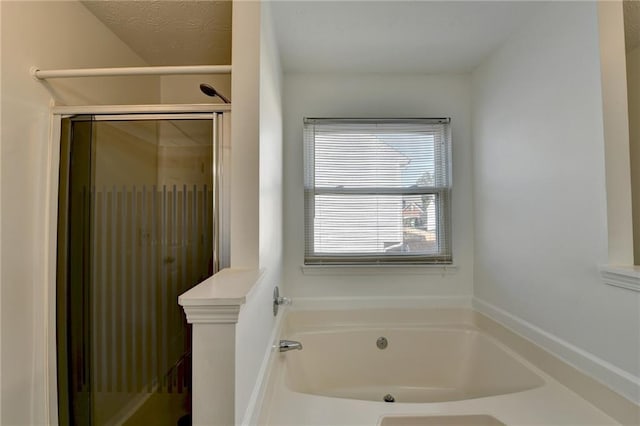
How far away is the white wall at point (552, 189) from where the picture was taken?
1259 mm

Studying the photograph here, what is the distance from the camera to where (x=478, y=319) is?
6.95 feet

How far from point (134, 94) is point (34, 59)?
2.33ft

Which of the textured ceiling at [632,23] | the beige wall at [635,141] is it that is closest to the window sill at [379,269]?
the beige wall at [635,141]

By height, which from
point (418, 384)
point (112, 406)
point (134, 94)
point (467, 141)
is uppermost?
point (134, 94)

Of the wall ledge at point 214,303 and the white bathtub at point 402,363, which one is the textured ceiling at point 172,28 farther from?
the white bathtub at point 402,363

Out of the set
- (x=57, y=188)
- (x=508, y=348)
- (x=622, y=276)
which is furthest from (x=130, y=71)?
(x=508, y=348)

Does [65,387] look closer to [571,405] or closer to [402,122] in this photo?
[571,405]

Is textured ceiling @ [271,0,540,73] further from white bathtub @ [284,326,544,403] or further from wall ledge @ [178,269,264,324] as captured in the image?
white bathtub @ [284,326,544,403]

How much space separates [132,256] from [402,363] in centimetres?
175

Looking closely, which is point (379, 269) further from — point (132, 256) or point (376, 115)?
point (132, 256)

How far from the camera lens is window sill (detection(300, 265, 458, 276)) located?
87.3 inches

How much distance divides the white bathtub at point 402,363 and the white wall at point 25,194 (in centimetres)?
96

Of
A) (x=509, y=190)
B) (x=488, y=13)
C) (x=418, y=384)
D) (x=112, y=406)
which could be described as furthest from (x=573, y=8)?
(x=112, y=406)

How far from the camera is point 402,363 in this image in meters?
2.06
